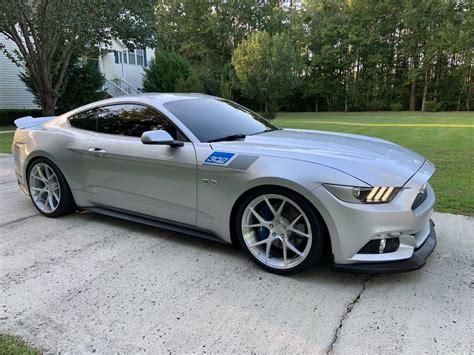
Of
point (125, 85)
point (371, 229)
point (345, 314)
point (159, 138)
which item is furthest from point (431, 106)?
point (345, 314)

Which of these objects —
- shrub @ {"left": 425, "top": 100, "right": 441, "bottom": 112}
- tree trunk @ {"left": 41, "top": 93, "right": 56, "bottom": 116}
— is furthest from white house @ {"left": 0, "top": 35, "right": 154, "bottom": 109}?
shrub @ {"left": 425, "top": 100, "right": 441, "bottom": 112}

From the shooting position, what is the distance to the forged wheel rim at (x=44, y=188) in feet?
14.2

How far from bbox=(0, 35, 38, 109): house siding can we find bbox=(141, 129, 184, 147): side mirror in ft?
65.3

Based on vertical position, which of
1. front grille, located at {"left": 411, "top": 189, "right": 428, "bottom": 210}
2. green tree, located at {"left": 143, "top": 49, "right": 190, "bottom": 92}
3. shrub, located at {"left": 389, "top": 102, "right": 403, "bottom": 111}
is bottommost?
shrub, located at {"left": 389, "top": 102, "right": 403, "bottom": 111}

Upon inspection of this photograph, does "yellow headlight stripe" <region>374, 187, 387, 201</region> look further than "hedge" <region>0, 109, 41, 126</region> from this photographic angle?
No

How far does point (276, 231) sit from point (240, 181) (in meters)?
0.49

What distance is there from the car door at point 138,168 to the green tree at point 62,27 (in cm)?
993

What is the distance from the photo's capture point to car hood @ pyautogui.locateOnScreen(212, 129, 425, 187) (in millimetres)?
2719

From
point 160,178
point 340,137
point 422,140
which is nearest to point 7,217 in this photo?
point 160,178

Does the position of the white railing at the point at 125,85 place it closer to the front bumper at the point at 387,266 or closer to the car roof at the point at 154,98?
the car roof at the point at 154,98

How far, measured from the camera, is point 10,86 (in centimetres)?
2047

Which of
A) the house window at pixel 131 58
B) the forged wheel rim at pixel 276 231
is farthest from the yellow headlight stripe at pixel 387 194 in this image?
the house window at pixel 131 58

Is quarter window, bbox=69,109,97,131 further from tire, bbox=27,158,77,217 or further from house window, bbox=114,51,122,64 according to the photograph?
house window, bbox=114,51,122,64

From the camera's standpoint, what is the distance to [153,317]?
2457mm
